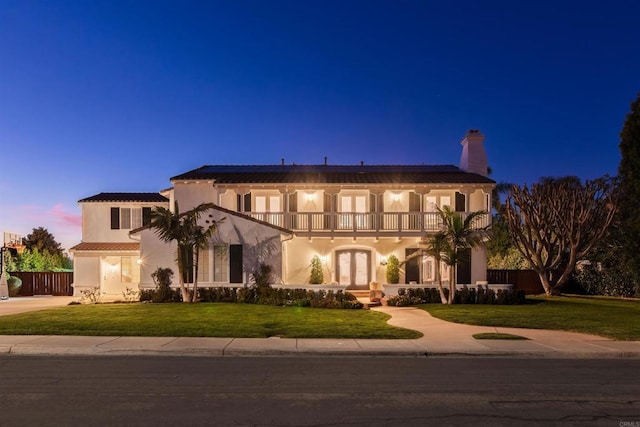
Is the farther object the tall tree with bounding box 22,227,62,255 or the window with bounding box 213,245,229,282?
the tall tree with bounding box 22,227,62,255

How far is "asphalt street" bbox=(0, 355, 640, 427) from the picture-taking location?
19.9 feet

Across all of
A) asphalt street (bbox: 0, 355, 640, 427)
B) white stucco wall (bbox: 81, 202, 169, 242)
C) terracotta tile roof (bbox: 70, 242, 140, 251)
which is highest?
white stucco wall (bbox: 81, 202, 169, 242)

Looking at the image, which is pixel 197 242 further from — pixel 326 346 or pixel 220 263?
pixel 326 346

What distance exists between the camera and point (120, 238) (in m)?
26.8

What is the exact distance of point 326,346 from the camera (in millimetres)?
11047

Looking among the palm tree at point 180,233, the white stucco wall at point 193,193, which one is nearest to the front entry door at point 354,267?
the white stucco wall at point 193,193

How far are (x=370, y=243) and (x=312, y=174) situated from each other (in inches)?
203

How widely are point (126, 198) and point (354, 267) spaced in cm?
1371

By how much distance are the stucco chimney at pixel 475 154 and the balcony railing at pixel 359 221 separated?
15.7 feet

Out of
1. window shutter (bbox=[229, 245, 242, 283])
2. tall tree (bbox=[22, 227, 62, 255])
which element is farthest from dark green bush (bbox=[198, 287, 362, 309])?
tall tree (bbox=[22, 227, 62, 255])

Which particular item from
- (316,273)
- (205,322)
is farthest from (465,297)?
(205,322)

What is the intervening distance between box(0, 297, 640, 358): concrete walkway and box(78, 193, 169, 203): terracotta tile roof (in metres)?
15.7

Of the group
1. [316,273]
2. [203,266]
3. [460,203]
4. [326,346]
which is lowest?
[326,346]

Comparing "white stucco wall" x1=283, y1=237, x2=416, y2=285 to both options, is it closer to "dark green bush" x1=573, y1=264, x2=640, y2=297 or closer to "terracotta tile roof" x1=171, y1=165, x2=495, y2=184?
"terracotta tile roof" x1=171, y1=165, x2=495, y2=184
